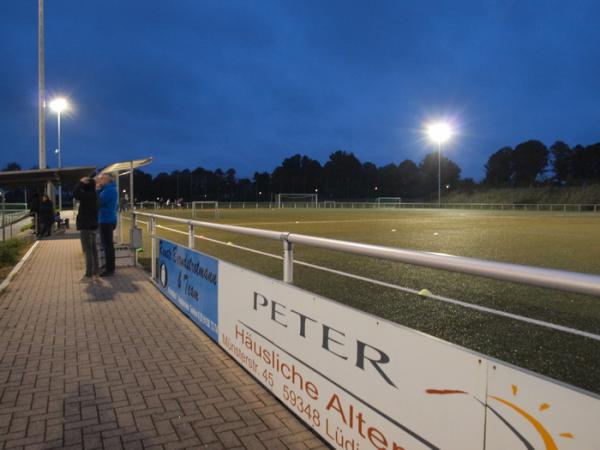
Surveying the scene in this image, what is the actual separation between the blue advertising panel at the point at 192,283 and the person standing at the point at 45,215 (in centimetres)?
1166

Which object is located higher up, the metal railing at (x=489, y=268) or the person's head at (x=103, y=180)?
the person's head at (x=103, y=180)

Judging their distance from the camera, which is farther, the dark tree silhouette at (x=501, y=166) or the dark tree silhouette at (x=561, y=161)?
the dark tree silhouette at (x=501, y=166)

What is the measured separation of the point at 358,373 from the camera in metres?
2.51

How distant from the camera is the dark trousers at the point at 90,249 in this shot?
7918 mm

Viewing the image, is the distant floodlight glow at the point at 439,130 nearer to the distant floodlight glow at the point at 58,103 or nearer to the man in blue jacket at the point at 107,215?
the distant floodlight glow at the point at 58,103

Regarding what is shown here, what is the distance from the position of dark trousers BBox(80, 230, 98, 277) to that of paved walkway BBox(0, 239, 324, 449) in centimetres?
164

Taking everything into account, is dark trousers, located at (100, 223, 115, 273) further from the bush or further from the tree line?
the tree line

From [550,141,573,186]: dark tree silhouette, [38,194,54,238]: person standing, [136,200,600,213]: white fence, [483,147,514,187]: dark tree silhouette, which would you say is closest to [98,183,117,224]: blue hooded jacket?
[38,194,54,238]: person standing

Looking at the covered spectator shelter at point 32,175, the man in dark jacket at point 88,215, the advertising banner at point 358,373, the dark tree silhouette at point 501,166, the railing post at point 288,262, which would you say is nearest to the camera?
the advertising banner at point 358,373

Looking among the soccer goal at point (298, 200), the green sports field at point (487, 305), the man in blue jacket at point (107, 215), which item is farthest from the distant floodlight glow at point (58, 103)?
the soccer goal at point (298, 200)

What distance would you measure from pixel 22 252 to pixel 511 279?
13.5 m

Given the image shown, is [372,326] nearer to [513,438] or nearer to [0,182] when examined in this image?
[513,438]

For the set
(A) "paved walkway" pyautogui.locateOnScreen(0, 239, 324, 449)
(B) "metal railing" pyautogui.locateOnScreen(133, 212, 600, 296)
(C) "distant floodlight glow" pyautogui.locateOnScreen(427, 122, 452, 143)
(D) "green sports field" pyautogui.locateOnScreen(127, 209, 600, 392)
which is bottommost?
(A) "paved walkway" pyautogui.locateOnScreen(0, 239, 324, 449)

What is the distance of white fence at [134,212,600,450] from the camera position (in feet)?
5.29
